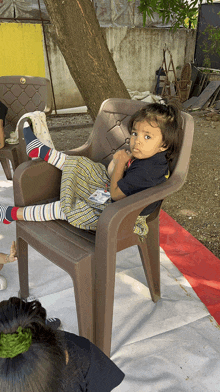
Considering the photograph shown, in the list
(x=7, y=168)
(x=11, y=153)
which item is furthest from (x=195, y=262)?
(x=7, y=168)

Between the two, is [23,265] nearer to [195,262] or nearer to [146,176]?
[146,176]

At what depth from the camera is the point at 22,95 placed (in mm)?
3523

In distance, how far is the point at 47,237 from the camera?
1397 millimetres

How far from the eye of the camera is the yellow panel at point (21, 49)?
6.98 meters

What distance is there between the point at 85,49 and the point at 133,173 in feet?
5.91

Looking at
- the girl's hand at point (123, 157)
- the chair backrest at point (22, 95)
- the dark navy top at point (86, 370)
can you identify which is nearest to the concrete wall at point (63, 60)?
the chair backrest at point (22, 95)

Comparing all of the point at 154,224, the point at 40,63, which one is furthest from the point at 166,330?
the point at 40,63

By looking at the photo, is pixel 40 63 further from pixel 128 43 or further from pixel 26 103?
pixel 26 103

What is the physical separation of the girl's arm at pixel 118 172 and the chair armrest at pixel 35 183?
0.38 m

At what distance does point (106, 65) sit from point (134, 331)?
7.57 feet

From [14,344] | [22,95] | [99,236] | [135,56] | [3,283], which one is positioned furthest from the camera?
[135,56]

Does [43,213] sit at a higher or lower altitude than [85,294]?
higher

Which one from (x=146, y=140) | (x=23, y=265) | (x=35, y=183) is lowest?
(x=23, y=265)

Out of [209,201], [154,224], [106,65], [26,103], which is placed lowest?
[209,201]
